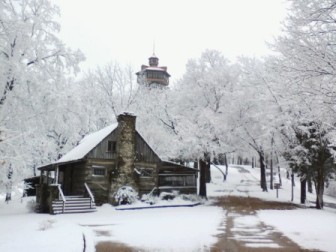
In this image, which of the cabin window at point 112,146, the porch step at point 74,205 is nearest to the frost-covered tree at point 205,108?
the cabin window at point 112,146

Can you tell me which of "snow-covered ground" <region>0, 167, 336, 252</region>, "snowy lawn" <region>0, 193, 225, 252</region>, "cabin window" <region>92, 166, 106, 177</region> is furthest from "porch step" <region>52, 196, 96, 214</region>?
"snowy lawn" <region>0, 193, 225, 252</region>

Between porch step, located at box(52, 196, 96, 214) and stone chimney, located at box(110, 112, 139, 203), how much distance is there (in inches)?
123

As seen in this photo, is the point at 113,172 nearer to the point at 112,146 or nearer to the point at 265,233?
the point at 112,146

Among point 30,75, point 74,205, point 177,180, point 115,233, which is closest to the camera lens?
point 115,233

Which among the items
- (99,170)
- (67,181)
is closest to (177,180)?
(99,170)

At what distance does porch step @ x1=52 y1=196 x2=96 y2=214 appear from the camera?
2438 centimetres

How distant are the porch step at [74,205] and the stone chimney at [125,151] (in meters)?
3.12

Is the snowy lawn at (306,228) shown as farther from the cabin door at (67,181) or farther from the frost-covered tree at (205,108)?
the cabin door at (67,181)

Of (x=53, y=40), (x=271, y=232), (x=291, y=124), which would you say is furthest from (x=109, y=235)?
(x=291, y=124)

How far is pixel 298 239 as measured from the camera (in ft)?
47.3

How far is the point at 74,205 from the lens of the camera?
82.8 feet

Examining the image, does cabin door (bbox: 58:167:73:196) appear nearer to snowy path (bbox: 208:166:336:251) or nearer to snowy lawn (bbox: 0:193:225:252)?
snowy lawn (bbox: 0:193:225:252)

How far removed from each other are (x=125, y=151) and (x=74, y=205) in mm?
6253

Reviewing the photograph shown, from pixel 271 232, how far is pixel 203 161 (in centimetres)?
1733
